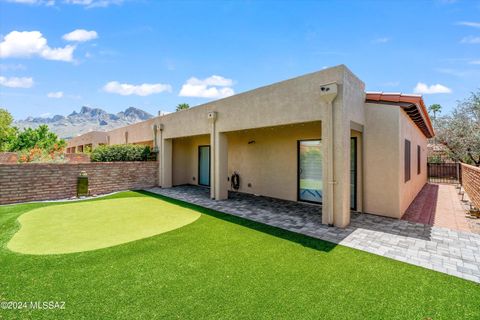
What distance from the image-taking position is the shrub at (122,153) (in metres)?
14.8

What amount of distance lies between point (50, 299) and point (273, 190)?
9.31m

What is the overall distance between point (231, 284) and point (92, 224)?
5.72 m

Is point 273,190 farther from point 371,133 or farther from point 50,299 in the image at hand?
point 50,299

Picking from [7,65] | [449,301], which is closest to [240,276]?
[449,301]

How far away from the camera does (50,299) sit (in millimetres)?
3352

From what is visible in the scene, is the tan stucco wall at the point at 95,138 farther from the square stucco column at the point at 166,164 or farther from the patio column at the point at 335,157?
the patio column at the point at 335,157

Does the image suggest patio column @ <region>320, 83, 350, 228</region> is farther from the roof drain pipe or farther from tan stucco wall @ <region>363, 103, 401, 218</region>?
tan stucco wall @ <region>363, 103, 401, 218</region>

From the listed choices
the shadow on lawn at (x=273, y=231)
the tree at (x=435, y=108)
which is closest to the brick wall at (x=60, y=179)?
the shadow on lawn at (x=273, y=231)

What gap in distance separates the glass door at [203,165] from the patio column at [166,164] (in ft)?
6.57

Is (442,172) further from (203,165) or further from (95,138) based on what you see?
(95,138)

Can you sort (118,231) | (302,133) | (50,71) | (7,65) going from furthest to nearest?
(50,71) < (7,65) < (302,133) < (118,231)

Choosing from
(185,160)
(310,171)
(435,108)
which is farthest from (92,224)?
(435,108)

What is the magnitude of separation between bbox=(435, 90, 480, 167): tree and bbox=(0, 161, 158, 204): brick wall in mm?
25913

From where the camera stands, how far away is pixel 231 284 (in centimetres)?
379
